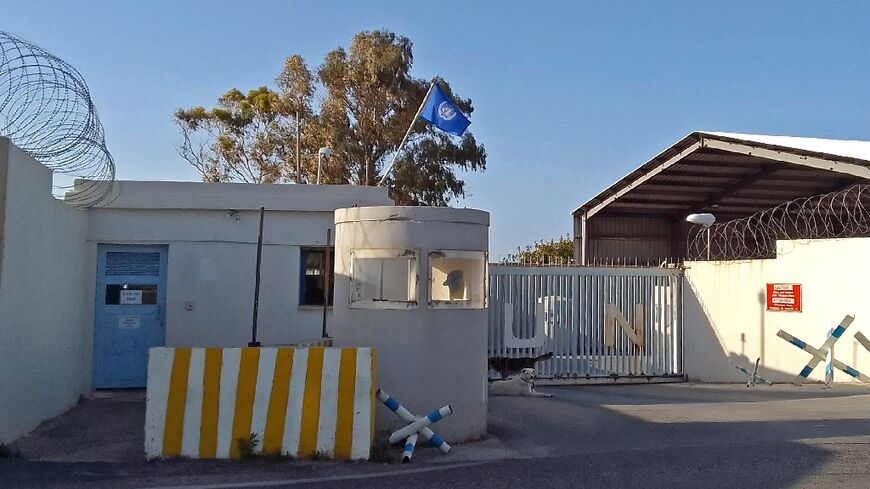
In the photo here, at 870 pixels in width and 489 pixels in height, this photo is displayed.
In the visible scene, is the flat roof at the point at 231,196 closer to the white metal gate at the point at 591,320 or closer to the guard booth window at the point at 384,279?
the white metal gate at the point at 591,320

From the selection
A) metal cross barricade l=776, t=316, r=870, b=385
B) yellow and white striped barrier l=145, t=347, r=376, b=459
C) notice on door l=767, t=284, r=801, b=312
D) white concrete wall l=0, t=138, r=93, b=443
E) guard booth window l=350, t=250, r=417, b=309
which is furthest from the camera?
notice on door l=767, t=284, r=801, b=312

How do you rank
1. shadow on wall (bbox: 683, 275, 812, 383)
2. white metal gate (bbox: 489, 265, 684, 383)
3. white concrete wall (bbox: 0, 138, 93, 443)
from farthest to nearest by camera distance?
shadow on wall (bbox: 683, 275, 812, 383), white metal gate (bbox: 489, 265, 684, 383), white concrete wall (bbox: 0, 138, 93, 443)

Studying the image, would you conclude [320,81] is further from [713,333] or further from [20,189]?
Result: [20,189]

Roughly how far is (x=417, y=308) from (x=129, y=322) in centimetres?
548

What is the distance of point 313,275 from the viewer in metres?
13.4

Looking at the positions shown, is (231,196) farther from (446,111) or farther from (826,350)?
(826,350)

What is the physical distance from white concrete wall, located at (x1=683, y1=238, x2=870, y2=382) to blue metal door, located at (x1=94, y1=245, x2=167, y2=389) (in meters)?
9.89

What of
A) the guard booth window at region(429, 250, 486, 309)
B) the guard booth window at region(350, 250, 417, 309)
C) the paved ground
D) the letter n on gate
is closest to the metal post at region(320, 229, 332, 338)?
the guard booth window at region(350, 250, 417, 309)

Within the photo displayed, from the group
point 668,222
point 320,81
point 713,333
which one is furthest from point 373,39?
point 713,333

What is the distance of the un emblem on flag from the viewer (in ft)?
52.3

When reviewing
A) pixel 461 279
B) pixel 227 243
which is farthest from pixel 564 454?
pixel 227 243

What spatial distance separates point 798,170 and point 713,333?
32.0 ft

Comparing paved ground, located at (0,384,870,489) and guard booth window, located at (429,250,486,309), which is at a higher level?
guard booth window, located at (429,250,486,309)

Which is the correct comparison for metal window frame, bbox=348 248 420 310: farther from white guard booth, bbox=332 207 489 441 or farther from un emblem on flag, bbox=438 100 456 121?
un emblem on flag, bbox=438 100 456 121
